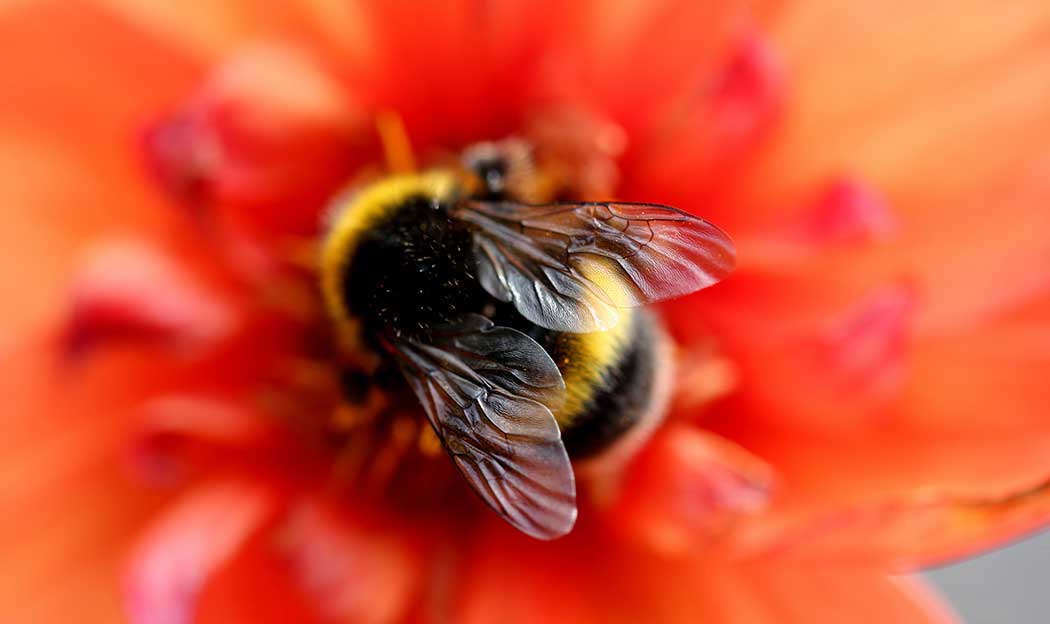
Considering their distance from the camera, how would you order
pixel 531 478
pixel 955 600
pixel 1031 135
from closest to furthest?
pixel 531 478 < pixel 1031 135 < pixel 955 600

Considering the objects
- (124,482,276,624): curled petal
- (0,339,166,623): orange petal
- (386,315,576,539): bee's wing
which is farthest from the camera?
(0,339,166,623): orange petal

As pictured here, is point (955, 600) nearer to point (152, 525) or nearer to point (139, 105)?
point (152, 525)

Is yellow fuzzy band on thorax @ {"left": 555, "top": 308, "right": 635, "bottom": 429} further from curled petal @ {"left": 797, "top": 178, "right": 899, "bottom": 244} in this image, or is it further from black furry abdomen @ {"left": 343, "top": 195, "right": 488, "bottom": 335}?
curled petal @ {"left": 797, "top": 178, "right": 899, "bottom": 244}

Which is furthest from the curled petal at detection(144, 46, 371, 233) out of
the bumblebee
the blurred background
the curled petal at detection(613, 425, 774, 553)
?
the blurred background

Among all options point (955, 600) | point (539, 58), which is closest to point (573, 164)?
point (539, 58)

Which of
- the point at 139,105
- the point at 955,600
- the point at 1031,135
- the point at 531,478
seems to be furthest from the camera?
the point at 955,600

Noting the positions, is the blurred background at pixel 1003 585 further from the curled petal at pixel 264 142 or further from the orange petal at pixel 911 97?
the curled petal at pixel 264 142

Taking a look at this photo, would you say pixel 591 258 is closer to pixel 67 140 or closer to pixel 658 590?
pixel 658 590
